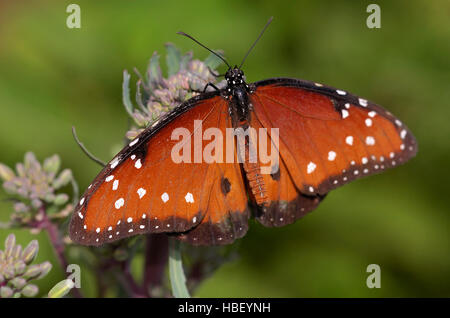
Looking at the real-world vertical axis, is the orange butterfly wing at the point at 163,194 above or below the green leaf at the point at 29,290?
above

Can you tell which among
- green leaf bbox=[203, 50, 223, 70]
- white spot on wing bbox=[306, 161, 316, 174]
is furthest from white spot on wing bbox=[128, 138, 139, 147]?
white spot on wing bbox=[306, 161, 316, 174]

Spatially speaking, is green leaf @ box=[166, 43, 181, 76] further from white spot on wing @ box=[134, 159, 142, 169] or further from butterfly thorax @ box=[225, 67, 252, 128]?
white spot on wing @ box=[134, 159, 142, 169]

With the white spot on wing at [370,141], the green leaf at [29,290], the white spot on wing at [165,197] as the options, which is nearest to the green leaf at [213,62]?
the white spot on wing at [165,197]

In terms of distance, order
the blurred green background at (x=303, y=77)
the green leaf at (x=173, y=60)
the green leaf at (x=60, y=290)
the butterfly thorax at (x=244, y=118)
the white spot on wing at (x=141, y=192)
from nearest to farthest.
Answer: the green leaf at (x=60, y=290)
the white spot on wing at (x=141, y=192)
the butterfly thorax at (x=244, y=118)
the green leaf at (x=173, y=60)
the blurred green background at (x=303, y=77)

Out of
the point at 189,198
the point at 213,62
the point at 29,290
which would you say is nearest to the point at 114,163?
the point at 189,198

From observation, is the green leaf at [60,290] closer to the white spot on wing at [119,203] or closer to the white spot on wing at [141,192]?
the white spot on wing at [119,203]

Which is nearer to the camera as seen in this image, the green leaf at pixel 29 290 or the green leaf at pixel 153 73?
the green leaf at pixel 29 290
